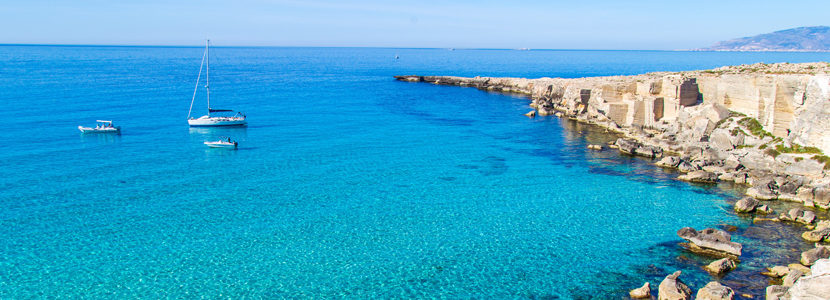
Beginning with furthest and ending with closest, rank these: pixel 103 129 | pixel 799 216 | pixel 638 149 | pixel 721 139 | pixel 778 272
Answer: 1. pixel 103 129
2. pixel 638 149
3. pixel 721 139
4. pixel 799 216
5. pixel 778 272

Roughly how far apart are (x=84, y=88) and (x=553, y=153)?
79.5 m

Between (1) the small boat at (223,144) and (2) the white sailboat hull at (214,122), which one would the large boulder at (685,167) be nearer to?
(1) the small boat at (223,144)

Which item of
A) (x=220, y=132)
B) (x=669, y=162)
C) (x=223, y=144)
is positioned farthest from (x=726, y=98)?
(x=220, y=132)

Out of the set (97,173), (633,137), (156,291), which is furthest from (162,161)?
(633,137)

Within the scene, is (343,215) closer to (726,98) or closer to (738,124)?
(738,124)

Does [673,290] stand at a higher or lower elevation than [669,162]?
lower

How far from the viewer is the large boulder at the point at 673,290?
2098 centimetres

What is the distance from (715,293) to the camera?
2067 centimetres

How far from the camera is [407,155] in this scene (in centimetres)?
4750

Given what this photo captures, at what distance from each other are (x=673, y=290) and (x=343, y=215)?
711 inches

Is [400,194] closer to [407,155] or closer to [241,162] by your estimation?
[407,155]

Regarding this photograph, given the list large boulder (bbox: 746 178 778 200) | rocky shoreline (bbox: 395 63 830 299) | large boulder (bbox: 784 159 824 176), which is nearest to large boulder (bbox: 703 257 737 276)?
rocky shoreline (bbox: 395 63 830 299)

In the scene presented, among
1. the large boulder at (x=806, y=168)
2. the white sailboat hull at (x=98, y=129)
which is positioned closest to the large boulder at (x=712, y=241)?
the large boulder at (x=806, y=168)

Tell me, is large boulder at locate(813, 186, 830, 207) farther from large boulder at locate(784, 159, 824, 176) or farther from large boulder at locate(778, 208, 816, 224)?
large boulder at locate(784, 159, 824, 176)
